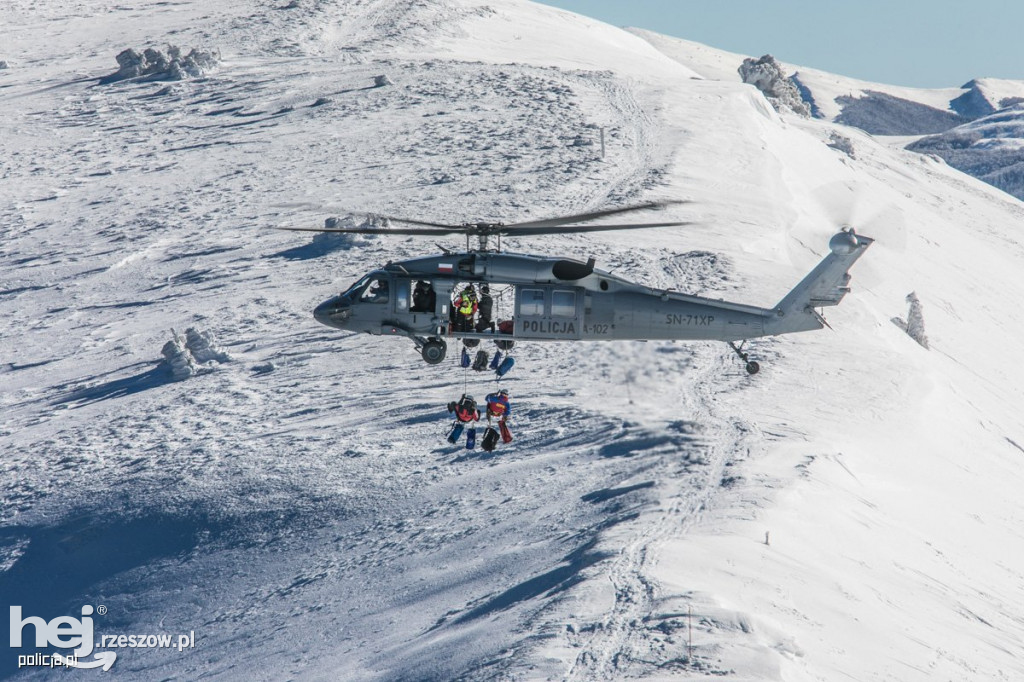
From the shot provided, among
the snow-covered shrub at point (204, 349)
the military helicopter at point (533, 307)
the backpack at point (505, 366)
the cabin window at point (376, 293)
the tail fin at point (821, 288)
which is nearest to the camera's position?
the military helicopter at point (533, 307)

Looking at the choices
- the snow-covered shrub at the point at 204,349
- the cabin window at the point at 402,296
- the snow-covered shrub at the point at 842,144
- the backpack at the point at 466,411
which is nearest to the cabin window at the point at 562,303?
the backpack at the point at 466,411

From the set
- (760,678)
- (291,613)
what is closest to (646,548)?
(760,678)

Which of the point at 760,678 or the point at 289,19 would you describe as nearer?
the point at 760,678

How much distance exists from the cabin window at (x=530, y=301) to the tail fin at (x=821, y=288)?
554cm

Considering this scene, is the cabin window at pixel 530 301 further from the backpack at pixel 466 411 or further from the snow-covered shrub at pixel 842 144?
the snow-covered shrub at pixel 842 144

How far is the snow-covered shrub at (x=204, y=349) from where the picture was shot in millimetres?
36344

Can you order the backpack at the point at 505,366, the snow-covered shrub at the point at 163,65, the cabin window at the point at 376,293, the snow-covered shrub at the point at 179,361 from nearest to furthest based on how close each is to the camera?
1. the backpack at the point at 505,366
2. the cabin window at the point at 376,293
3. the snow-covered shrub at the point at 179,361
4. the snow-covered shrub at the point at 163,65

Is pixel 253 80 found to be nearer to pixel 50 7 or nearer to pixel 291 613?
pixel 50 7

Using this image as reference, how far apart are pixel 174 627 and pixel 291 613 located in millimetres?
3345

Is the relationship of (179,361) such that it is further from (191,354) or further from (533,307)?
(533,307)

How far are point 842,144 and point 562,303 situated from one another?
62326mm

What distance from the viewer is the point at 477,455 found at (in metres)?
31.5

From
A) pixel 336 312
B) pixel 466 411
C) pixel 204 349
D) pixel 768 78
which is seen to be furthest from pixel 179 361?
pixel 768 78

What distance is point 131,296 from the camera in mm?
42688
